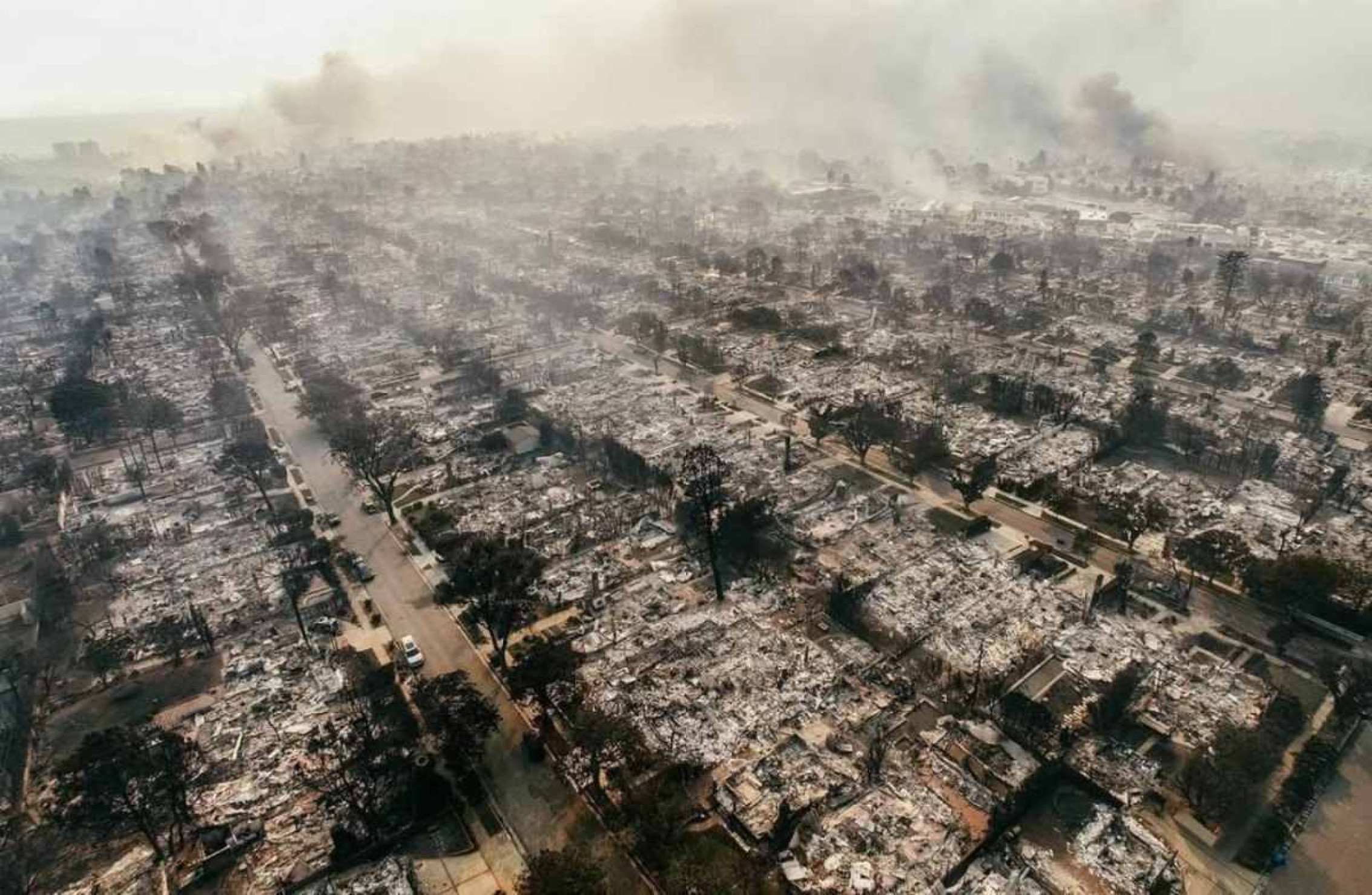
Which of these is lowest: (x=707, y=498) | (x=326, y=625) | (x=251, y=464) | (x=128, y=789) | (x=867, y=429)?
(x=326, y=625)

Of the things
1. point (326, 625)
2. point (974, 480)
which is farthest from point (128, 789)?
point (974, 480)

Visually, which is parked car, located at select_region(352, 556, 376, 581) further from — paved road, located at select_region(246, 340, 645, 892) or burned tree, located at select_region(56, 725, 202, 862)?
burned tree, located at select_region(56, 725, 202, 862)

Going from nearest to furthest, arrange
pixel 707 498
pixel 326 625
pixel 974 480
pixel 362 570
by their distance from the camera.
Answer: pixel 326 625, pixel 707 498, pixel 362 570, pixel 974 480

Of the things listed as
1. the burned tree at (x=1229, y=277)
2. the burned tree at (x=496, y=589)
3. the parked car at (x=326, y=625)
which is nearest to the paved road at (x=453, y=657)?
the burned tree at (x=496, y=589)

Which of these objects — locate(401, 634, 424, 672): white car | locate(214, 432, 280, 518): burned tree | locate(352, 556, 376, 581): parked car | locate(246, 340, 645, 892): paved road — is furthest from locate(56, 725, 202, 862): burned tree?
locate(214, 432, 280, 518): burned tree

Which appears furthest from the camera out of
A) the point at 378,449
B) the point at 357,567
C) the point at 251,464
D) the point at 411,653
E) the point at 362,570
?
the point at 378,449

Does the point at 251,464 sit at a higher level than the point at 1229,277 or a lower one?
lower

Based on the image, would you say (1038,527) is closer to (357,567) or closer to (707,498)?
(707,498)
